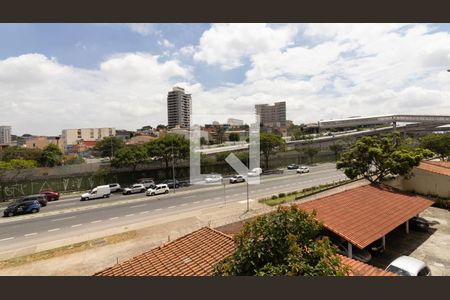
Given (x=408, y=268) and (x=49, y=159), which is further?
(x=49, y=159)

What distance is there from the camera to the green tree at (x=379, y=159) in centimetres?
2378

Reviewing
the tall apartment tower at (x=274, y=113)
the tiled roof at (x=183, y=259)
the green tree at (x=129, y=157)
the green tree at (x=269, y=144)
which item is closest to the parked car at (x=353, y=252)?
the tiled roof at (x=183, y=259)

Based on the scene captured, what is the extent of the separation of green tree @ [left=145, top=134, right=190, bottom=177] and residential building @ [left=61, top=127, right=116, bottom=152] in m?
73.7

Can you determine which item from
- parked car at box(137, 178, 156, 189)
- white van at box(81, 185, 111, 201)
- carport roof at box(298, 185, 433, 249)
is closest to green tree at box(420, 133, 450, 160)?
carport roof at box(298, 185, 433, 249)

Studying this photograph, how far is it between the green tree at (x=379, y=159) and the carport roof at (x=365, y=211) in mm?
4219

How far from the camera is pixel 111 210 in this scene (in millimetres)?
27016

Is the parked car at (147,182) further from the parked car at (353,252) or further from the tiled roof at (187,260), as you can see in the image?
the tiled roof at (187,260)

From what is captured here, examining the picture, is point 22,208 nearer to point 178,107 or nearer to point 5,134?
point 178,107

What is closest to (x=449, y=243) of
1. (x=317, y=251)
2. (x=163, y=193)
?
(x=317, y=251)

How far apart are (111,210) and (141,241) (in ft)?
34.8

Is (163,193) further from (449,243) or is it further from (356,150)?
(449,243)

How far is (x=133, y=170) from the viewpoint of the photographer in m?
43.0

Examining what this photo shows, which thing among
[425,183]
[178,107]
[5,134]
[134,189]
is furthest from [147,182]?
[5,134]

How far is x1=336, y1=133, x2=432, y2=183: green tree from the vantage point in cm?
2378
